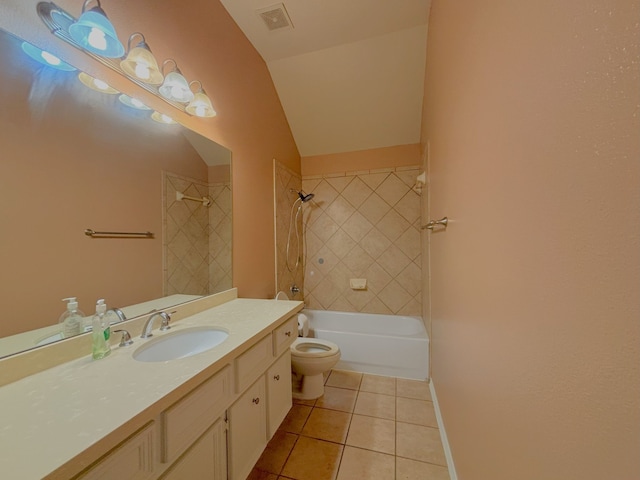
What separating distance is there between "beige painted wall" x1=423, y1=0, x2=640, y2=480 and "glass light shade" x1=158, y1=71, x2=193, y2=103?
1.30 metres

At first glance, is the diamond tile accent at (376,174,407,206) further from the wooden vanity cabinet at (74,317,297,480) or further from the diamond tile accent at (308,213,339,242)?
the wooden vanity cabinet at (74,317,297,480)

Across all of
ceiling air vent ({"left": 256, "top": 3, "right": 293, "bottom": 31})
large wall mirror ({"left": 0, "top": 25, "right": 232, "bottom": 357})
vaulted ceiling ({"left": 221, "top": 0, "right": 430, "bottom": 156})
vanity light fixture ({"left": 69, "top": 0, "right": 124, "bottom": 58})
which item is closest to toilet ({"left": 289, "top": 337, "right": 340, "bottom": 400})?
large wall mirror ({"left": 0, "top": 25, "right": 232, "bottom": 357})

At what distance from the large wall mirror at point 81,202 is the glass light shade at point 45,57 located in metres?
0.02

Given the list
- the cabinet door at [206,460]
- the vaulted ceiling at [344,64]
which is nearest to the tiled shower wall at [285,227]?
the vaulted ceiling at [344,64]

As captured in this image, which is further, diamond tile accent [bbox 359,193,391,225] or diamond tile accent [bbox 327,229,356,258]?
diamond tile accent [bbox 327,229,356,258]

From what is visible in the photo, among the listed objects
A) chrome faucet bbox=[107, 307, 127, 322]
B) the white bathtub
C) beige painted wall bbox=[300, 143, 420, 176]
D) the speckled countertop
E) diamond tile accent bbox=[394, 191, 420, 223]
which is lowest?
the white bathtub

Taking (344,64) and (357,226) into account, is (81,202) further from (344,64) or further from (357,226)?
(357,226)

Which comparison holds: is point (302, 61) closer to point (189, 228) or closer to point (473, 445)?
point (189, 228)

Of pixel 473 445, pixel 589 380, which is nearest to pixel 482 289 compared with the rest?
pixel 589 380

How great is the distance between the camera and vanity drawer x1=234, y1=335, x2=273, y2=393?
3.28 feet

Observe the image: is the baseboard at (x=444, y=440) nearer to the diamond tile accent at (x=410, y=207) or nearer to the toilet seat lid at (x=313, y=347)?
the toilet seat lid at (x=313, y=347)

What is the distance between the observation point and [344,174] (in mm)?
2979

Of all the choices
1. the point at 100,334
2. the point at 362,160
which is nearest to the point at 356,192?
the point at 362,160

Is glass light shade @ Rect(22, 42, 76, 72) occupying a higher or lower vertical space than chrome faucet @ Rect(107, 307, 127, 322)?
higher
